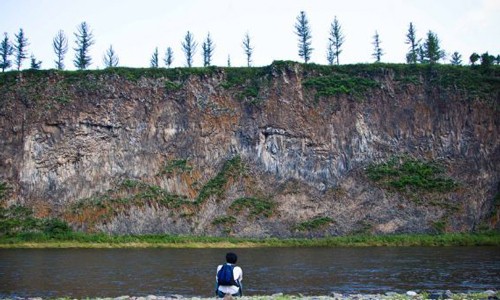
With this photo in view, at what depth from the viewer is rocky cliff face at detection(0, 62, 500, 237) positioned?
5338 cm

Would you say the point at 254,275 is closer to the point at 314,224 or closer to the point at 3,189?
the point at 314,224

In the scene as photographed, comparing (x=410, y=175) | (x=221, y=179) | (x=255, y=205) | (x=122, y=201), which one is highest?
(x=221, y=179)

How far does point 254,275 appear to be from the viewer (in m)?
24.2

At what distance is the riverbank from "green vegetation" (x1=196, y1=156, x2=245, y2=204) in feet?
19.3

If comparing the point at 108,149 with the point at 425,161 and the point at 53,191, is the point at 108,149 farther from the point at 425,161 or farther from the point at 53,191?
the point at 425,161

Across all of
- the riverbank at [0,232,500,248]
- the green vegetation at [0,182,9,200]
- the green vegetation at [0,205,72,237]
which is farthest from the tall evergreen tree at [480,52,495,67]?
the green vegetation at [0,182,9,200]

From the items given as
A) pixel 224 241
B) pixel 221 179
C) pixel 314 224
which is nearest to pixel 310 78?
pixel 221 179

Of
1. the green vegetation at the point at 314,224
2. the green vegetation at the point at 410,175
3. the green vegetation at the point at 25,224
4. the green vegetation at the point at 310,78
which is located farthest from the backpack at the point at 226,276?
the green vegetation at the point at 310,78

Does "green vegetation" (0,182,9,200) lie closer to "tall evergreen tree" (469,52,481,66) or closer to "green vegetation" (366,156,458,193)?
"green vegetation" (366,156,458,193)

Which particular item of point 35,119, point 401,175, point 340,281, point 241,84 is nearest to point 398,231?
point 401,175

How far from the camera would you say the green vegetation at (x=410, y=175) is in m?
54.6

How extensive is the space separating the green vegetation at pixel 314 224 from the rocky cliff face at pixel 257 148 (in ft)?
0.52

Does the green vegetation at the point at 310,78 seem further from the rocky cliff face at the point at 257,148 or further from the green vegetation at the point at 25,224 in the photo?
the green vegetation at the point at 25,224

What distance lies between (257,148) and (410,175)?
1692 cm
